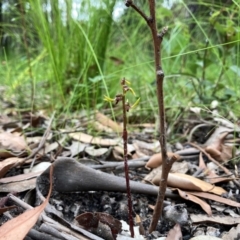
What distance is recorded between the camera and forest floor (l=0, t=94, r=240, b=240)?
80cm

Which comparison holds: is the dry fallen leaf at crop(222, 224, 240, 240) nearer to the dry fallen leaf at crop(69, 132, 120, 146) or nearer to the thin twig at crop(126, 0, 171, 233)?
the thin twig at crop(126, 0, 171, 233)

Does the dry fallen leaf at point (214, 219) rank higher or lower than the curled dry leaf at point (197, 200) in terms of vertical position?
lower

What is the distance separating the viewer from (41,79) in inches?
99.0

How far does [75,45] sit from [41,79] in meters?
0.55

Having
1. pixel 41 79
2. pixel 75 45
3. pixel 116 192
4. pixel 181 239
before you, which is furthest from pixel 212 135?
pixel 41 79

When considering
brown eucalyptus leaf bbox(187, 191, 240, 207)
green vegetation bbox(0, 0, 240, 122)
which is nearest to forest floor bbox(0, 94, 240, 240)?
brown eucalyptus leaf bbox(187, 191, 240, 207)

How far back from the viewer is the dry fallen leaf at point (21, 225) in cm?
65

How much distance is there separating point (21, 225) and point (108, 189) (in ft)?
1.14

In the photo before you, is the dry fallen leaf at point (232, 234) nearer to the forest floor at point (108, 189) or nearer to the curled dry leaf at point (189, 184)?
the forest floor at point (108, 189)

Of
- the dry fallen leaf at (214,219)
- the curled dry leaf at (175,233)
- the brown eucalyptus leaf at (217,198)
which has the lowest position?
the dry fallen leaf at (214,219)

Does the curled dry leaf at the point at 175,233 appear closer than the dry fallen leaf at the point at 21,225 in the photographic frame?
No

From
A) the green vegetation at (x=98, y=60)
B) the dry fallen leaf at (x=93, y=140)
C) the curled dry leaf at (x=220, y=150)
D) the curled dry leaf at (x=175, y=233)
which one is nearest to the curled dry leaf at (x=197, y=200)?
the curled dry leaf at (x=175, y=233)

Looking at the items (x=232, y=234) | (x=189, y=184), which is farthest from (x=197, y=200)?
(x=232, y=234)

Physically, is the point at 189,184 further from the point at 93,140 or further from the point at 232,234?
the point at 93,140
